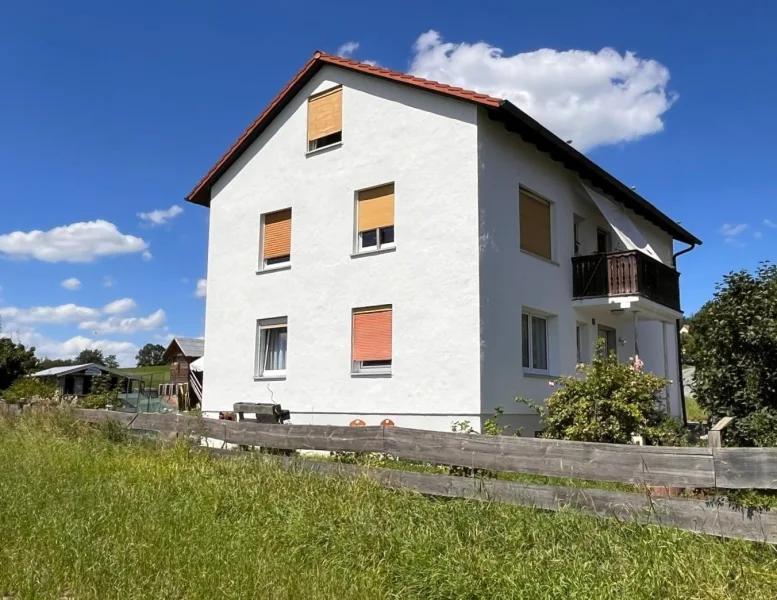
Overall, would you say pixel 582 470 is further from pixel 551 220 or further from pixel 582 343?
pixel 582 343

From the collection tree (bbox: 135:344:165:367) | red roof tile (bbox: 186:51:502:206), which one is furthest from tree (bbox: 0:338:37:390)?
tree (bbox: 135:344:165:367)

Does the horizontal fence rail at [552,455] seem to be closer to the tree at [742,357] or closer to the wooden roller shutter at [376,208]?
the tree at [742,357]

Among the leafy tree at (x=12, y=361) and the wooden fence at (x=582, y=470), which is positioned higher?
the leafy tree at (x=12, y=361)

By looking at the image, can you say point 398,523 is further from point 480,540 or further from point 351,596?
point 351,596

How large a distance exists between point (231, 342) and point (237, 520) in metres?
10.7

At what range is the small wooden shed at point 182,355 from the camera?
4409cm

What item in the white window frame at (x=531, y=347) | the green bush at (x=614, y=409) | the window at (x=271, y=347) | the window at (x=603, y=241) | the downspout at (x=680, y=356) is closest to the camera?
the green bush at (x=614, y=409)

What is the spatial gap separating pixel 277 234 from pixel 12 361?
2486cm

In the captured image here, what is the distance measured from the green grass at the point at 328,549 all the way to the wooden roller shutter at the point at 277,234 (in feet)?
30.6

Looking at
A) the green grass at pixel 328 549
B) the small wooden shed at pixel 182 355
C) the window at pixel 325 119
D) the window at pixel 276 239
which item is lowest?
the green grass at pixel 328 549

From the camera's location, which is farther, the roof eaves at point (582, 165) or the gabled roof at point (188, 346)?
the gabled roof at point (188, 346)

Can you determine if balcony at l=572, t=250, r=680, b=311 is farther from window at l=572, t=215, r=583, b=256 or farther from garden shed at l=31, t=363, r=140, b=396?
garden shed at l=31, t=363, r=140, b=396

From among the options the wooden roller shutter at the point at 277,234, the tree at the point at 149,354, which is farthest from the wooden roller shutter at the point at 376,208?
the tree at the point at 149,354

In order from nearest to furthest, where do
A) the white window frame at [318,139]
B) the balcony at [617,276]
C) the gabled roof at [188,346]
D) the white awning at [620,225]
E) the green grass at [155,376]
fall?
1. the balcony at [617,276]
2. the white awning at [620,225]
3. the white window frame at [318,139]
4. the gabled roof at [188,346]
5. the green grass at [155,376]
